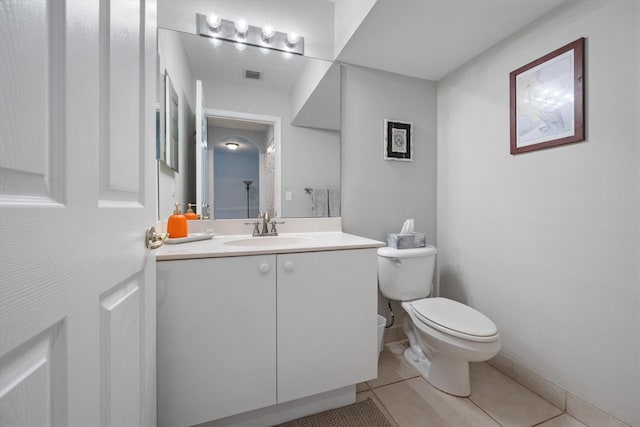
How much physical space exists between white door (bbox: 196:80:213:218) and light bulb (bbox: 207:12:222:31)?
33 cm

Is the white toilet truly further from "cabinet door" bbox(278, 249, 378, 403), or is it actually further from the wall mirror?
the wall mirror

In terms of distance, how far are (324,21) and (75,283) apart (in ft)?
6.68

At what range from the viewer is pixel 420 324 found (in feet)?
4.76

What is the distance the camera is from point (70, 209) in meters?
0.40

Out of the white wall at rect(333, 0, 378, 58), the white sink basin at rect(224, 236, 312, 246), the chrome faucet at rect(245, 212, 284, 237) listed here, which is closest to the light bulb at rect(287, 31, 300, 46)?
the white wall at rect(333, 0, 378, 58)

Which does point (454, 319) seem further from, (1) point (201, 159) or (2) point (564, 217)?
(1) point (201, 159)

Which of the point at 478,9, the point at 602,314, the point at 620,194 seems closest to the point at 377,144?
the point at 478,9

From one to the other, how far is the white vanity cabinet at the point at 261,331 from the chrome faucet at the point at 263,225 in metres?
0.49

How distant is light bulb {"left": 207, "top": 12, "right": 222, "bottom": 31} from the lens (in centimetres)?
154

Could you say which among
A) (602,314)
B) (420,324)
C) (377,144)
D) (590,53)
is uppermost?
(590,53)

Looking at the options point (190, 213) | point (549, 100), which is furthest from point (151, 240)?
point (549, 100)

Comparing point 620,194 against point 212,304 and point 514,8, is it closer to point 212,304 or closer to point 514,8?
point 514,8

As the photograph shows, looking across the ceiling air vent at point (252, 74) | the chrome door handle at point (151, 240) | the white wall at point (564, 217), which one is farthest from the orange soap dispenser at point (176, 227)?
the white wall at point (564, 217)

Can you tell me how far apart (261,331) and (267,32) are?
1753mm
